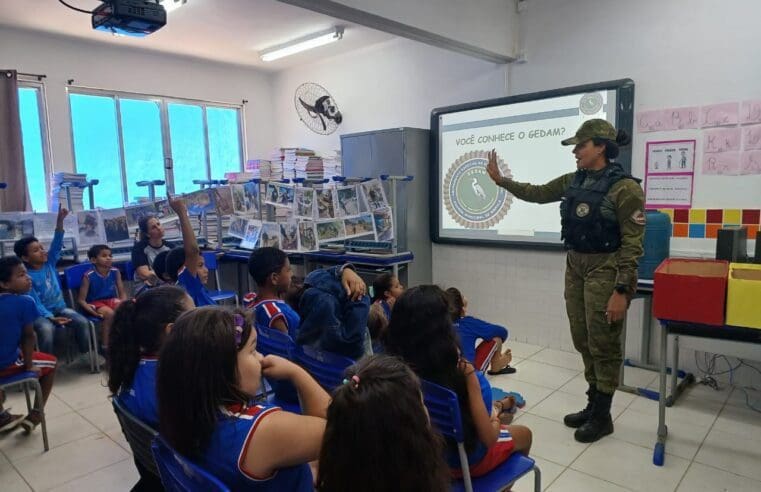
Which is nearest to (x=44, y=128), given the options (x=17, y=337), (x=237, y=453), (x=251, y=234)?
(x=251, y=234)

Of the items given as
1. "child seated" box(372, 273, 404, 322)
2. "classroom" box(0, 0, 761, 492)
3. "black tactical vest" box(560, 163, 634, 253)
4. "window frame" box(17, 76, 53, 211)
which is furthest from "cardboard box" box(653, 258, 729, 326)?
"window frame" box(17, 76, 53, 211)

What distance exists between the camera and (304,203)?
4.12 metres

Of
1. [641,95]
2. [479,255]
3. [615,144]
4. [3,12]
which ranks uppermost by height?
[3,12]

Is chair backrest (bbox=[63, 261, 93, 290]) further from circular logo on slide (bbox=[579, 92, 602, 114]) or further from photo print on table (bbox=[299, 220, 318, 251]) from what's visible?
circular logo on slide (bbox=[579, 92, 602, 114])

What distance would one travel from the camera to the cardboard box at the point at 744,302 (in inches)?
80.7

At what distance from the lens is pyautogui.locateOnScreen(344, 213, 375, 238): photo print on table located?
4.01 metres

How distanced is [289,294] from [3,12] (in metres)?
4.13

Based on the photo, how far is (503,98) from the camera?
4195mm

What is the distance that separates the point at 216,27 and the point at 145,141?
183 cm

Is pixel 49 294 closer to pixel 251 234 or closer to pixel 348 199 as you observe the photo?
pixel 251 234

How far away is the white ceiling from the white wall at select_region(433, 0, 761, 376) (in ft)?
5.64

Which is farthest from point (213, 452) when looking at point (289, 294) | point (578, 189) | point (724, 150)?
point (724, 150)

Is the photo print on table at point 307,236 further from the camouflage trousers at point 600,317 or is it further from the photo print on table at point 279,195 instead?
the camouflage trousers at point 600,317

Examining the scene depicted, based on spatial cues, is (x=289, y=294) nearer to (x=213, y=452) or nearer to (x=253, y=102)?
(x=213, y=452)
